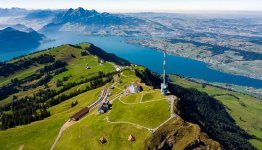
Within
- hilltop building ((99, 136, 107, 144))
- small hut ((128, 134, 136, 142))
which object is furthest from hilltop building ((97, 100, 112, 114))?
small hut ((128, 134, 136, 142))

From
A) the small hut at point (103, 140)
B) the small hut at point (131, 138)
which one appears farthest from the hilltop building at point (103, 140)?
the small hut at point (131, 138)

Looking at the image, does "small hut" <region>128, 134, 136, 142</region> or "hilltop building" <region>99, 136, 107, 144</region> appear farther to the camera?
"hilltop building" <region>99, 136, 107, 144</region>

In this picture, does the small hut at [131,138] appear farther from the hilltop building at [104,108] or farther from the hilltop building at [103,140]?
the hilltop building at [104,108]

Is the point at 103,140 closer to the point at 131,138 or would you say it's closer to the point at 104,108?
the point at 131,138

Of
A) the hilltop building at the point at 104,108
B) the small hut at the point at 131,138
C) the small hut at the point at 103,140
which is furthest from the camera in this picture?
the hilltop building at the point at 104,108

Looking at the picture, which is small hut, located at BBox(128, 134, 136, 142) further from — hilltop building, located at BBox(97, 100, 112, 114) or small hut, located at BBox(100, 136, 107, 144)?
hilltop building, located at BBox(97, 100, 112, 114)

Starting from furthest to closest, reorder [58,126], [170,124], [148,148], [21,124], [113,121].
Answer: [21,124] < [58,126] < [113,121] < [170,124] < [148,148]

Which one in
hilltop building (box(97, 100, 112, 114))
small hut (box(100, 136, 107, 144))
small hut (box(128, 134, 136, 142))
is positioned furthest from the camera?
hilltop building (box(97, 100, 112, 114))

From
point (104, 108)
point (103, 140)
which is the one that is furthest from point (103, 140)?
point (104, 108)

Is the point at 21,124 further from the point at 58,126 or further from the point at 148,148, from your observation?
the point at 148,148

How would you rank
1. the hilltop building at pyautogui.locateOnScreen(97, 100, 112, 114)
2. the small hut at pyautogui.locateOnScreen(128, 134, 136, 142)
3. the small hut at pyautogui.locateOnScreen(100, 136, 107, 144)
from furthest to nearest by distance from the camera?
the hilltop building at pyautogui.locateOnScreen(97, 100, 112, 114), the small hut at pyautogui.locateOnScreen(100, 136, 107, 144), the small hut at pyautogui.locateOnScreen(128, 134, 136, 142)

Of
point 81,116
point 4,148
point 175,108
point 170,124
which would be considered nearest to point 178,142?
point 170,124
